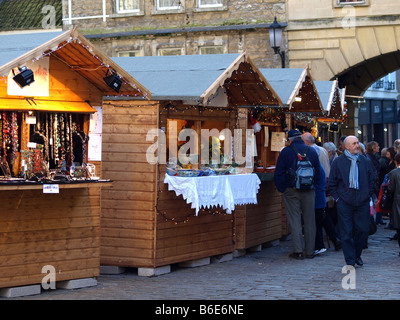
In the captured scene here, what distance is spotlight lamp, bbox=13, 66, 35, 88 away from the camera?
9312 mm

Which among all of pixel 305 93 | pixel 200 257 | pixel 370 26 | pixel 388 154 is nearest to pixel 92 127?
pixel 200 257

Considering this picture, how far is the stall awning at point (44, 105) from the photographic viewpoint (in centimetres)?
976

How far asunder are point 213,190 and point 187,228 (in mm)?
754

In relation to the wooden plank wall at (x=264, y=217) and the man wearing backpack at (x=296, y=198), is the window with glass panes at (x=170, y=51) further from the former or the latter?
the man wearing backpack at (x=296, y=198)

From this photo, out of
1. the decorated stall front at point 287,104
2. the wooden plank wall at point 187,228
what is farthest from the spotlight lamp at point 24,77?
the decorated stall front at point 287,104

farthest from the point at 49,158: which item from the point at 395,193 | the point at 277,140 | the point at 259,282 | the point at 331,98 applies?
the point at 331,98

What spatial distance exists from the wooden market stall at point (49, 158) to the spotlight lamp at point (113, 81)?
0.22 ft

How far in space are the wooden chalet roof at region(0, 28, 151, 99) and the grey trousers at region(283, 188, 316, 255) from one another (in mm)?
3423

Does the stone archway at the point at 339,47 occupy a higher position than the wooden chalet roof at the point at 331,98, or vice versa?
the stone archway at the point at 339,47

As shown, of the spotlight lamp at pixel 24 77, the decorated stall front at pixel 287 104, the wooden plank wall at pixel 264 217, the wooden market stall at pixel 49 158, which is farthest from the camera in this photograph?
the decorated stall front at pixel 287 104

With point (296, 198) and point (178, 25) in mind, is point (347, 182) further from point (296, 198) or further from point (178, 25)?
point (178, 25)

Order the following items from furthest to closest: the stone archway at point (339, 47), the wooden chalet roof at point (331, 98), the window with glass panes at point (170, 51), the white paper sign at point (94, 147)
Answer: the window with glass panes at point (170, 51) < the stone archway at point (339, 47) < the wooden chalet roof at point (331, 98) < the white paper sign at point (94, 147)

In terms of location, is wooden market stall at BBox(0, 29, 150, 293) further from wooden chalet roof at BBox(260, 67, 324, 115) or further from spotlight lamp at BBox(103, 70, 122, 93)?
wooden chalet roof at BBox(260, 67, 324, 115)

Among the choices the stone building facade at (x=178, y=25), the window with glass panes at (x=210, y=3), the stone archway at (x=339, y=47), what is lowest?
the stone archway at (x=339, y=47)
